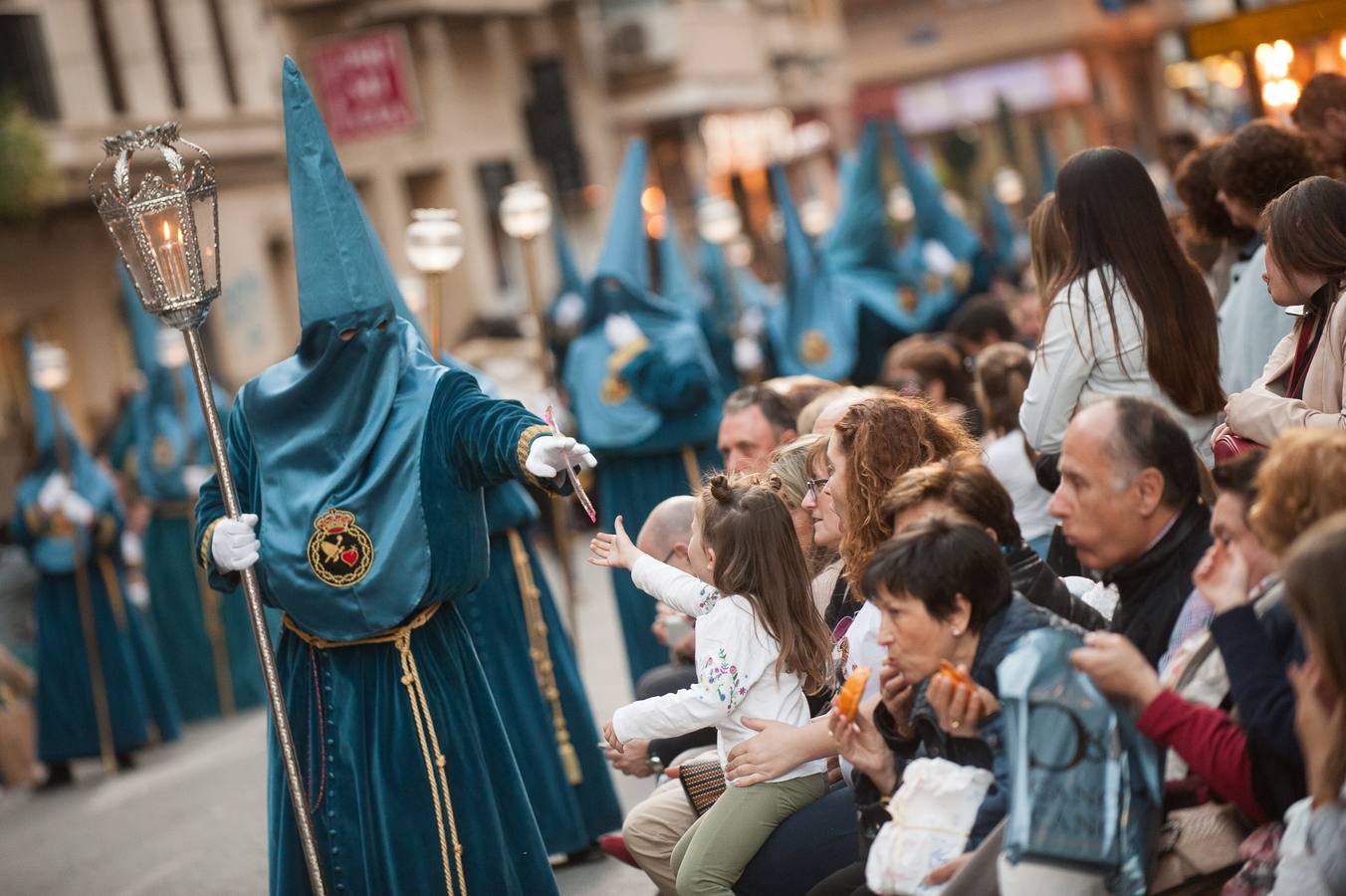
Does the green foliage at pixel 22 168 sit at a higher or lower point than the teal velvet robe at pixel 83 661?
higher

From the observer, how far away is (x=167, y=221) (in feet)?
16.4

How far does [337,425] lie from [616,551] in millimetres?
916

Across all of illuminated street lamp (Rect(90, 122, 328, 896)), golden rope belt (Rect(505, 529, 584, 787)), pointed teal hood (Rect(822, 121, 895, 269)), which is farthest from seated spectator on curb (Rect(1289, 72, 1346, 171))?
pointed teal hood (Rect(822, 121, 895, 269))

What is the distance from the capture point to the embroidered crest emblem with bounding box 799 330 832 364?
41.6ft

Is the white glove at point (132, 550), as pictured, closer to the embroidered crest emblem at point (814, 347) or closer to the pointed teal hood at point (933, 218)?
the embroidered crest emblem at point (814, 347)

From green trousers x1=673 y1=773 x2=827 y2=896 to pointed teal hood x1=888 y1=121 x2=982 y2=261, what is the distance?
11.2 meters

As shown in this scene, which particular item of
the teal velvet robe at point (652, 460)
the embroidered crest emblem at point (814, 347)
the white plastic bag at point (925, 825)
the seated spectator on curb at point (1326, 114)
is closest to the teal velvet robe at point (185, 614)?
the embroidered crest emblem at point (814, 347)

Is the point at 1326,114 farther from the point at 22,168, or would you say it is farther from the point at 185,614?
the point at 22,168

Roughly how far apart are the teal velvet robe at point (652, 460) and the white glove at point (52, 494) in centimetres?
443

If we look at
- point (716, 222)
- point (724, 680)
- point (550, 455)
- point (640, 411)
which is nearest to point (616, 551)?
point (550, 455)

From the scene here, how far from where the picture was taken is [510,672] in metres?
7.12

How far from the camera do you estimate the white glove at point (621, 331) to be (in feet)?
30.3

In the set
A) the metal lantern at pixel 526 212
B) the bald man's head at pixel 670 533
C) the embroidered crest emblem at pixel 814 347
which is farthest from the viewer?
the embroidered crest emblem at pixel 814 347

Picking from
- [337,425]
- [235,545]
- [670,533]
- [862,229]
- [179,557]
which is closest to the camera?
[235,545]
